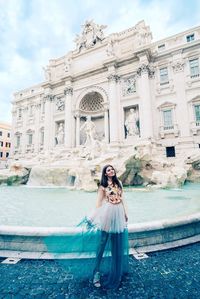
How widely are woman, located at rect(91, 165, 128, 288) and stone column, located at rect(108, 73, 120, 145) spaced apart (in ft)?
48.6

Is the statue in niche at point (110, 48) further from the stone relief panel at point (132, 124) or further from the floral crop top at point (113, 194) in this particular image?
the floral crop top at point (113, 194)

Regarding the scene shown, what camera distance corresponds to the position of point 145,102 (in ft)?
53.3

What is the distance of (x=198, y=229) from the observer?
9.16 feet

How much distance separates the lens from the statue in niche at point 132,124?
1697cm

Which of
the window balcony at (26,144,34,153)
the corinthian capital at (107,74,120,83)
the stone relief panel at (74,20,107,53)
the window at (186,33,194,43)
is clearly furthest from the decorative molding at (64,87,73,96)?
the window at (186,33,194,43)

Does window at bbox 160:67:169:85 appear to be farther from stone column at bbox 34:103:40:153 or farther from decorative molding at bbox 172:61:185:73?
stone column at bbox 34:103:40:153

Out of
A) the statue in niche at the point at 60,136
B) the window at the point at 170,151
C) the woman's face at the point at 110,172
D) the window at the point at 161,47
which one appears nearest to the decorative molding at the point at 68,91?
the statue in niche at the point at 60,136

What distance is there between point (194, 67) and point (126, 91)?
6.47m

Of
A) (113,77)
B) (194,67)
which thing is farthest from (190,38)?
(113,77)

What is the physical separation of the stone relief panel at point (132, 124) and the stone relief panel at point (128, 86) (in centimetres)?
167

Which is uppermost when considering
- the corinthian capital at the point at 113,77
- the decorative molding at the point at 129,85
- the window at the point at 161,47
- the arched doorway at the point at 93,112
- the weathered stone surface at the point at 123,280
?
the window at the point at 161,47

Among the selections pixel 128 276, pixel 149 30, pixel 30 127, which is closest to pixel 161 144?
pixel 149 30

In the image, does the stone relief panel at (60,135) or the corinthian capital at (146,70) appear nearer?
the corinthian capital at (146,70)

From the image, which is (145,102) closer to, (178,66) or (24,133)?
(178,66)
